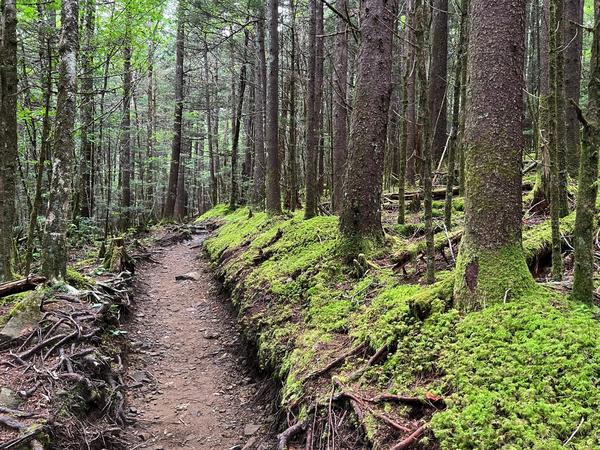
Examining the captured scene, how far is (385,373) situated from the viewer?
3.96 metres

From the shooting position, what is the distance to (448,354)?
3625 millimetres

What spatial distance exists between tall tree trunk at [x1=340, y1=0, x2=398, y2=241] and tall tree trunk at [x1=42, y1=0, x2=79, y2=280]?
4.45 metres

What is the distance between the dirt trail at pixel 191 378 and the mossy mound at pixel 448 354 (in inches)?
24.0

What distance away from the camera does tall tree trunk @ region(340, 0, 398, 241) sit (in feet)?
22.2

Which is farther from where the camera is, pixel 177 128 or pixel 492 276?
pixel 177 128

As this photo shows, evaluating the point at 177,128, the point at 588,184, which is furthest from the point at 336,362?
the point at 177,128

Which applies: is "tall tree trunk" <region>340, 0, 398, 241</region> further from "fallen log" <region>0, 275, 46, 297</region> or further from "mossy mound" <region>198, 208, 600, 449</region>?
"fallen log" <region>0, 275, 46, 297</region>

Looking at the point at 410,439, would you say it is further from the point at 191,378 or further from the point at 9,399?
the point at 191,378

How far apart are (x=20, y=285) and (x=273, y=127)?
8602mm

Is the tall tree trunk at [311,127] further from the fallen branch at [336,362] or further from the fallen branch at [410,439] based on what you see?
the fallen branch at [410,439]

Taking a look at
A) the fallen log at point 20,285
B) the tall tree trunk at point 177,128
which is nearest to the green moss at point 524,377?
the fallen log at point 20,285

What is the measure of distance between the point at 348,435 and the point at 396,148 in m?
17.0

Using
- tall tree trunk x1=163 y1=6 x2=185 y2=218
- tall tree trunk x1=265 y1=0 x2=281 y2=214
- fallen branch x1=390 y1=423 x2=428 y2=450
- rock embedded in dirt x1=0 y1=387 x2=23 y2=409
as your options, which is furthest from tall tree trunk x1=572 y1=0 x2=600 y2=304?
tall tree trunk x1=163 y1=6 x2=185 y2=218

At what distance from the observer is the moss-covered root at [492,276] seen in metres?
3.78
